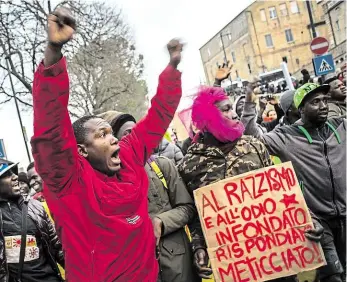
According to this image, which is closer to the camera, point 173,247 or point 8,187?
point 173,247

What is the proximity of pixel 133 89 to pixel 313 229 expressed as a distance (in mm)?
26484

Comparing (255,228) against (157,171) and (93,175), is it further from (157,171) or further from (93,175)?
(93,175)

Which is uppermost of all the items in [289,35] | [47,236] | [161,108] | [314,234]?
[289,35]

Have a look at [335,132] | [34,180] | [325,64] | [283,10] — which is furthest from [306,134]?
[283,10]

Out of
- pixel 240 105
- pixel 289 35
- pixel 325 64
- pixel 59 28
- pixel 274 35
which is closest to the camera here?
pixel 59 28

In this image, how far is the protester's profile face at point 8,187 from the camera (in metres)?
4.29

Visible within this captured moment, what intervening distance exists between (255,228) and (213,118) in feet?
2.59

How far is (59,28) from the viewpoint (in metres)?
1.97

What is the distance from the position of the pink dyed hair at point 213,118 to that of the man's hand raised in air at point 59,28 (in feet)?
6.15

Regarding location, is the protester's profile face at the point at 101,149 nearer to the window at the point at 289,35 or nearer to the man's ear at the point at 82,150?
the man's ear at the point at 82,150

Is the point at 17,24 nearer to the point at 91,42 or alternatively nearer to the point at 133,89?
the point at 91,42

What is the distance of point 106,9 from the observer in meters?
20.0

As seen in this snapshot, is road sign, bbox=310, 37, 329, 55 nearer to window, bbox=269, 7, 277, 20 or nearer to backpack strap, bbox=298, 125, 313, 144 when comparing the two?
backpack strap, bbox=298, 125, 313, 144

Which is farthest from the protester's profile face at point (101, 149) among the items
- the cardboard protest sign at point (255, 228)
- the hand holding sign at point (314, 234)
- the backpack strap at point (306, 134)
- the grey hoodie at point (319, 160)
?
the backpack strap at point (306, 134)
